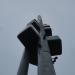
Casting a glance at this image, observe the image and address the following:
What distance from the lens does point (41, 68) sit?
17.9 meters

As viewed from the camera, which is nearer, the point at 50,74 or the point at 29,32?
the point at 50,74

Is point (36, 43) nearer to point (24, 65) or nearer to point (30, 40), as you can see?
point (30, 40)

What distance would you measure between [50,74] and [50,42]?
288 inches

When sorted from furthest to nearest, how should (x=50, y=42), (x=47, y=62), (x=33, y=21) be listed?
1. (x=33, y=21)
2. (x=50, y=42)
3. (x=47, y=62)

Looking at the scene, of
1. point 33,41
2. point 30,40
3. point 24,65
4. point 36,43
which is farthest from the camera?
point 30,40

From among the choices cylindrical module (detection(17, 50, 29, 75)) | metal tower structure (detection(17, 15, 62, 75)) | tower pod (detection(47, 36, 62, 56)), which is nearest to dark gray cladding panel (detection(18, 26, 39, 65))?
metal tower structure (detection(17, 15, 62, 75))

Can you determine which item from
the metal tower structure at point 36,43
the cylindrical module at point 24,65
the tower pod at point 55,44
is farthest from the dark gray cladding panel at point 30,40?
the tower pod at point 55,44

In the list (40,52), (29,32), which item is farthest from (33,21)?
(40,52)

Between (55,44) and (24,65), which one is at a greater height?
(55,44)

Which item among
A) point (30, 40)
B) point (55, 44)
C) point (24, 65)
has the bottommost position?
point (24, 65)

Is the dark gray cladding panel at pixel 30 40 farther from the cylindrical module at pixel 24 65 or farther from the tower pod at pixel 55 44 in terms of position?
the tower pod at pixel 55 44

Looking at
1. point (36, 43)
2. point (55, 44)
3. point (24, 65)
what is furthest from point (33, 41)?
point (24, 65)

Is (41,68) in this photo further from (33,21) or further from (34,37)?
(33,21)

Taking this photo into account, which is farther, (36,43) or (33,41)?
(33,41)
